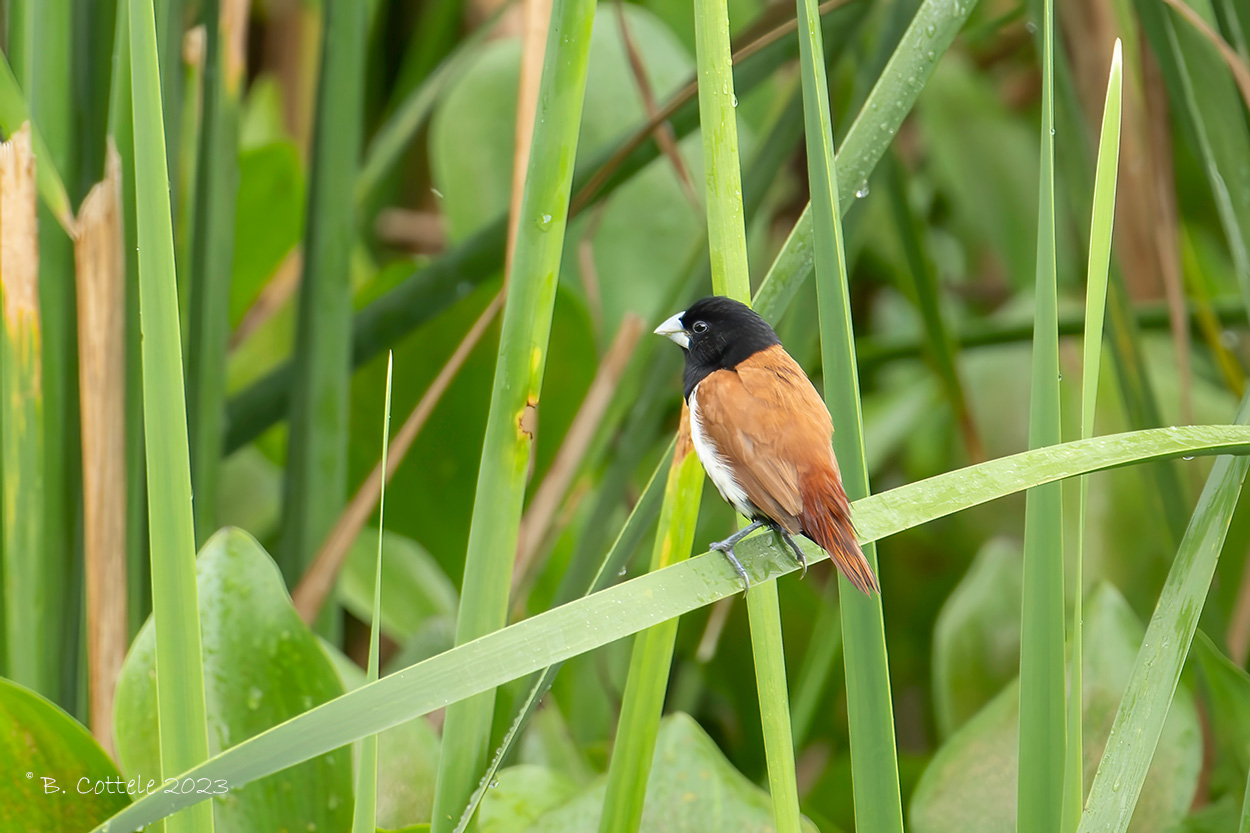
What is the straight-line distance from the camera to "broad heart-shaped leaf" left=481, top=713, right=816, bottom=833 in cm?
65

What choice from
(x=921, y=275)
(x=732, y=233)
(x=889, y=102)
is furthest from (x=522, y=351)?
(x=921, y=275)

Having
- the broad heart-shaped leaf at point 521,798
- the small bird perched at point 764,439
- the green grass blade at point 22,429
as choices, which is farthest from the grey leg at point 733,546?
the green grass blade at point 22,429

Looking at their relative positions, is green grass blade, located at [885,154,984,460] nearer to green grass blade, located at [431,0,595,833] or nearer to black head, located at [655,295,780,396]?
black head, located at [655,295,780,396]

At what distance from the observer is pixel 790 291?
0.56m

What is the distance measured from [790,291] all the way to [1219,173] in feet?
1.27

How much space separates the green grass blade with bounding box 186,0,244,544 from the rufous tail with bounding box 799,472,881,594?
539 mm

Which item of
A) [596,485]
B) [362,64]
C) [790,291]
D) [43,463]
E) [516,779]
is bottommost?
[516,779]

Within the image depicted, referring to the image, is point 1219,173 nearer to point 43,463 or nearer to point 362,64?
point 362,64

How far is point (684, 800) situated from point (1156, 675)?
1.01ft

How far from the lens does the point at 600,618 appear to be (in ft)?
1.38

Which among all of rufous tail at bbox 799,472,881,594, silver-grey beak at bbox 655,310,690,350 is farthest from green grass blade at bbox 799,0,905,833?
silver-grey beak at bbox 655,310,690,350

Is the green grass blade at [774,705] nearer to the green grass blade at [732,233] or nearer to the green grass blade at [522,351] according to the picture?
the green grass blade at [732,233]

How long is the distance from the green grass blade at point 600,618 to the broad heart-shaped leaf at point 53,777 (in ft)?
0.86

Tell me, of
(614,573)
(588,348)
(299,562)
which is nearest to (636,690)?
(614,573)
